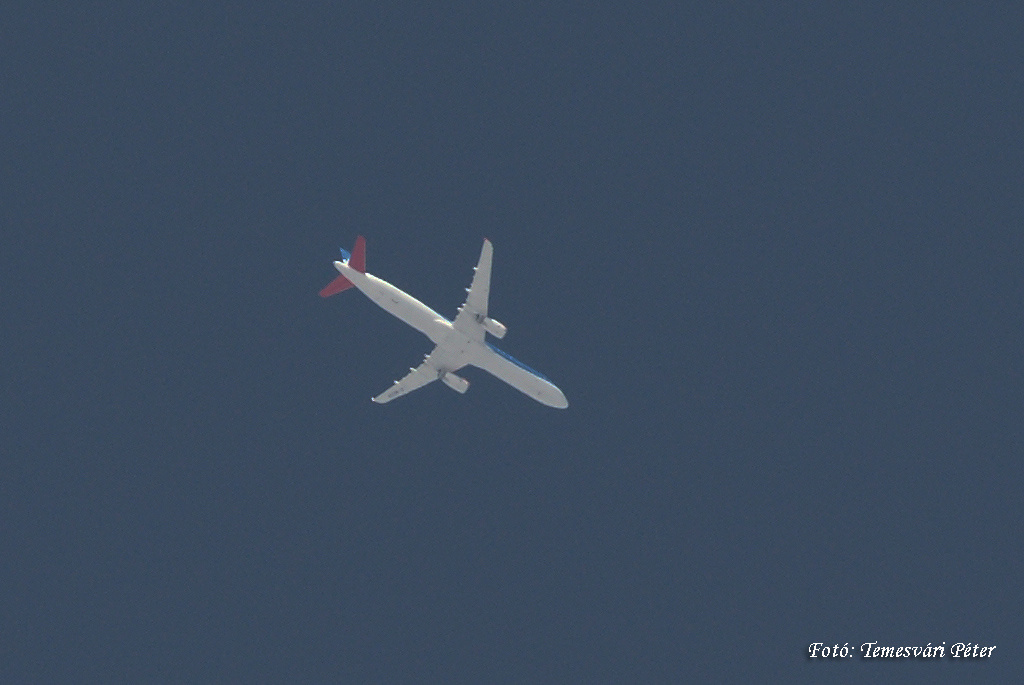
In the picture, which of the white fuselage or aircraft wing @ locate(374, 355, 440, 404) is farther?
aircraft wing @ locate(374, 355, 440, 404)

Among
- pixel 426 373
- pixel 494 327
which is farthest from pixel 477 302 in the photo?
pixel 426 373

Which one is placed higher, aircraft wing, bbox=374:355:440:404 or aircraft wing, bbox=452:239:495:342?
aircraft wing, bbox=452:239:495:342

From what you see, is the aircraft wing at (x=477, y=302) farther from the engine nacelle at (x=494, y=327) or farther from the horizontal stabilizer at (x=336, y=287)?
the horizontal stabilizer at (x=336, y=287)

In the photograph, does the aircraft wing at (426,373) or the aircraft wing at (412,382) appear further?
the aircraft wing at (412,382)

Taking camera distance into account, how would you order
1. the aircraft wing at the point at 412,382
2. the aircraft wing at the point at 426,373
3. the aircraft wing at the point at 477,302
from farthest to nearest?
the aircraft wing at the point at 412,382
the aircraft wing at the point at 426,373
the aircraft wing at the point at 477,302

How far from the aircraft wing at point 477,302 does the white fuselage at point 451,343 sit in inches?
21.3

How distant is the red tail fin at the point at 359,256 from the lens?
85938 mm

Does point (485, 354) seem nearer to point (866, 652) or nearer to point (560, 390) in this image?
point (560, 390)

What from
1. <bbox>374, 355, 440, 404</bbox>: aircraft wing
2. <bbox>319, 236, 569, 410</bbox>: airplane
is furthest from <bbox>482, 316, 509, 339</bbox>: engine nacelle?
<bbox>374, 355, 440, 404</bbox>: aircraft wing

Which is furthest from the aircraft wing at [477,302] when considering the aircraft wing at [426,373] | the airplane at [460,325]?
the aircraft wing at [426,373]

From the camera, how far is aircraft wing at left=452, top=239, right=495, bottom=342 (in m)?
84.7

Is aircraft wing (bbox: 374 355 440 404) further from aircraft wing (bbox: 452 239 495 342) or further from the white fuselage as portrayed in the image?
aircraft wing (bbox: 452 239 495 342)

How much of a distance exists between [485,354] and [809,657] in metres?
30.3

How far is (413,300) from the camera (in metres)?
86.8
